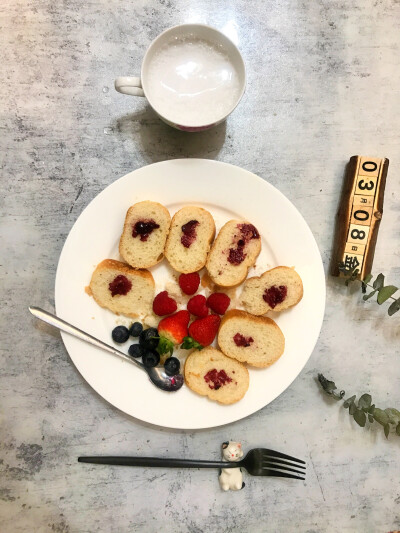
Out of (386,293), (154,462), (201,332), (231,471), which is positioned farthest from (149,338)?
(386,293)

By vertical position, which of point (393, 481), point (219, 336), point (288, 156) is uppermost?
point (288, 156)

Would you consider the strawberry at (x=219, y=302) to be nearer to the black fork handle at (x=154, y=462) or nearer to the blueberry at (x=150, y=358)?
the blueberry at (x=150, y=358)

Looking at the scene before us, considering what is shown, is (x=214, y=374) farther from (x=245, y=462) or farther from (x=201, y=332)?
(x=245, y=462)

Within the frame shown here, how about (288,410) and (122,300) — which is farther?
(288,410)

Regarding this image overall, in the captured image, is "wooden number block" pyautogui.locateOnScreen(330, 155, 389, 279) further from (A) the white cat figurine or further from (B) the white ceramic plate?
(A) the white cat figurine

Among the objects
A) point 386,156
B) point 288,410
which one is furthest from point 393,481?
point 386,156

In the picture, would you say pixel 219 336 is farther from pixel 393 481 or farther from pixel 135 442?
pixel 393 481

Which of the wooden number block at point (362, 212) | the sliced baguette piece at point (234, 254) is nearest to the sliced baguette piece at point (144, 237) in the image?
the sliced baguette piece at point (234, 254)
